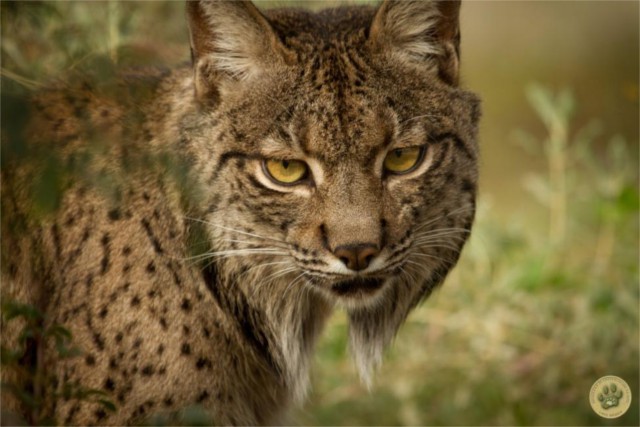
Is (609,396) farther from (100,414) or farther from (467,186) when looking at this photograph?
(100,414)

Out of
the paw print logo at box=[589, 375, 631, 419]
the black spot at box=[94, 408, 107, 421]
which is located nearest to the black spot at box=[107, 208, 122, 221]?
the black spot at box=[94, 408, 107, 421]

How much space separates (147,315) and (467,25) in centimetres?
1153

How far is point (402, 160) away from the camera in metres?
5.66

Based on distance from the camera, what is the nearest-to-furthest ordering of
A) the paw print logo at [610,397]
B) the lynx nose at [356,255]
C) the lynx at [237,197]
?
the lynx nose at [356,255], the lynx at [237,197], the paw print logo at [610,397]

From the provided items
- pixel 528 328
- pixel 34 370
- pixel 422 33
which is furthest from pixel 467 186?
pixel 528 328

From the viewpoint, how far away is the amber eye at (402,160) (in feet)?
18.4

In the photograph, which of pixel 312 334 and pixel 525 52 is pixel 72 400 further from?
pixel 525 52

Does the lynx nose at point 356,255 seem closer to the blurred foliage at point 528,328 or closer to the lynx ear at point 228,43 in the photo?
the lynx ear at point 228,43

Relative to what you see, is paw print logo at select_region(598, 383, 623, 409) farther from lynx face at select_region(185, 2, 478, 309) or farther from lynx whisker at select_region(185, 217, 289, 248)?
lynx whisker at select_region(185, 217, 289, 248)

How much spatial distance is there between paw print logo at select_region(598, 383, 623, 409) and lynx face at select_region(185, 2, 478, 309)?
107 inches

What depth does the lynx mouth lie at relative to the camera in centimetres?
554

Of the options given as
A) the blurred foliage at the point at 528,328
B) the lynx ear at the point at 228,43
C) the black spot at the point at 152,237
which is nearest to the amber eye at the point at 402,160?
the lynx ear at the point at 228,43

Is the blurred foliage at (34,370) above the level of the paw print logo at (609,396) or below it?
above

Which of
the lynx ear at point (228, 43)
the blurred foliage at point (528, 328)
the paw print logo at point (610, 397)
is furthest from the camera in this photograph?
the blurred foliage at point (528, 328)
